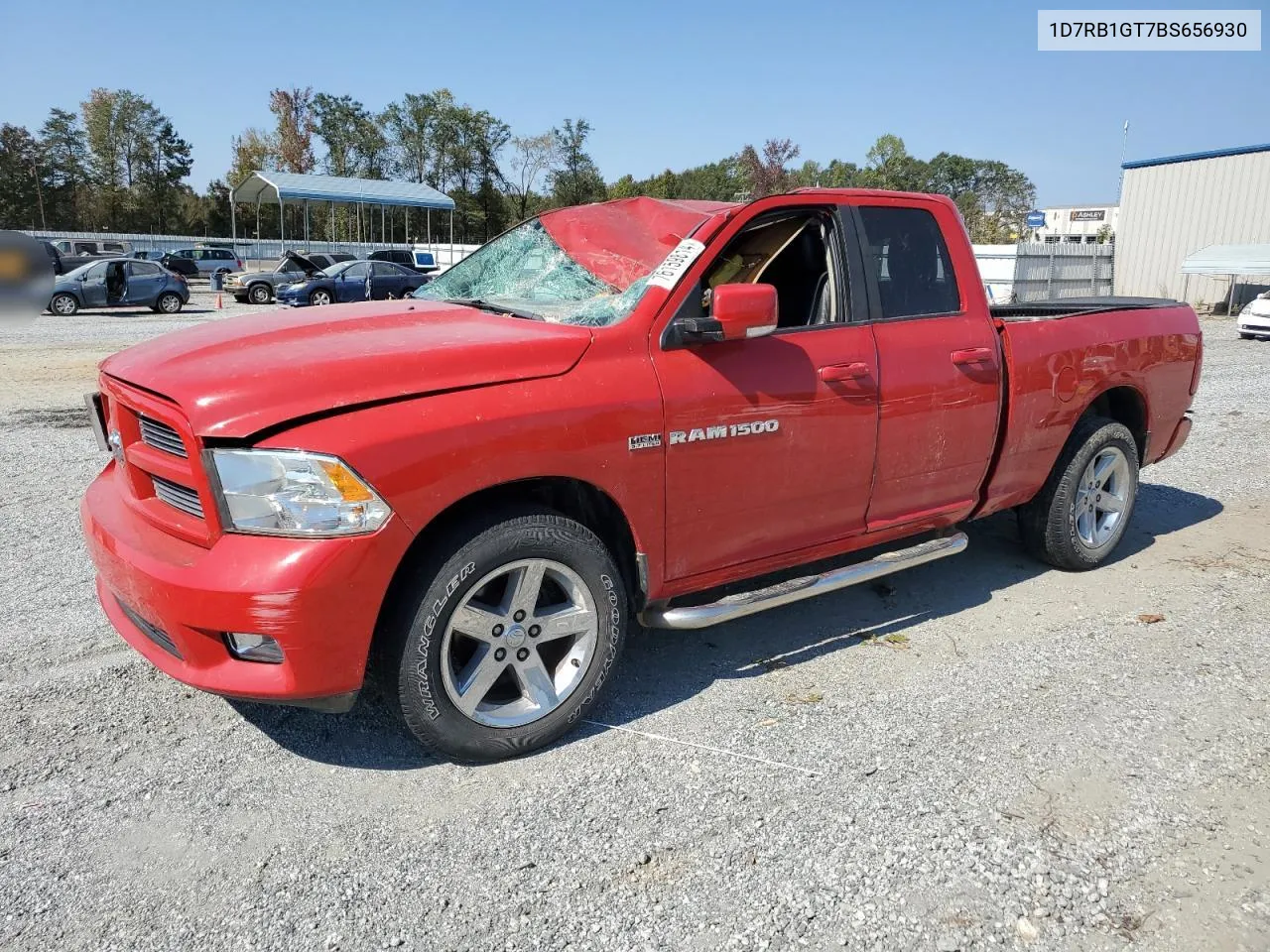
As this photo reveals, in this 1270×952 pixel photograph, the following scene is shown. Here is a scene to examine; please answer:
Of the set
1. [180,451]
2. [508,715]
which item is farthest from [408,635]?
[180,451]

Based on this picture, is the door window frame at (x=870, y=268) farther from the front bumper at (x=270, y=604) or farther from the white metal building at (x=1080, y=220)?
the white metal building at (x=1080, y=220)

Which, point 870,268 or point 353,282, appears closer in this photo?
point 870,268

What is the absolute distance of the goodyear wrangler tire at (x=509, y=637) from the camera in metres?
2.87

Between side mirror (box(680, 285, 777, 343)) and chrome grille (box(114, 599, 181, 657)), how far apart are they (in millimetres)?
1967

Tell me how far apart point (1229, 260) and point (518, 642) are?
2880cm

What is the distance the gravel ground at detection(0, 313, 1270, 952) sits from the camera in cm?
241

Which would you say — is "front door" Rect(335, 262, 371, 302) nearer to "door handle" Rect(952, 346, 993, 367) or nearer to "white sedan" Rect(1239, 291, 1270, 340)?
"white sedan" Rect(1239, 291, 1270, 340)

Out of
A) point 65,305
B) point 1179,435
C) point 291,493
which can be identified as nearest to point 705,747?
point 291,493

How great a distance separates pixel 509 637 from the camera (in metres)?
3.06

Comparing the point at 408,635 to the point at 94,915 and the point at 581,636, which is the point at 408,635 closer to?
the point at 581,636

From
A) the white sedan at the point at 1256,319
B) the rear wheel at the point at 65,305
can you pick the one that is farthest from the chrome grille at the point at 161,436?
the rear wheel at the point at 65,305

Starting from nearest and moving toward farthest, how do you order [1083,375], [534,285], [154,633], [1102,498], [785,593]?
[154,633] → [785,593] → [534,285] → [1083,375] → [1102,498]

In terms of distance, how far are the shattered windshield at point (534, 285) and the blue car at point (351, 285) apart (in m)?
Answer: 20.9

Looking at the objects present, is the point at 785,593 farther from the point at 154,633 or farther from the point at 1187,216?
the point at 1187,216
